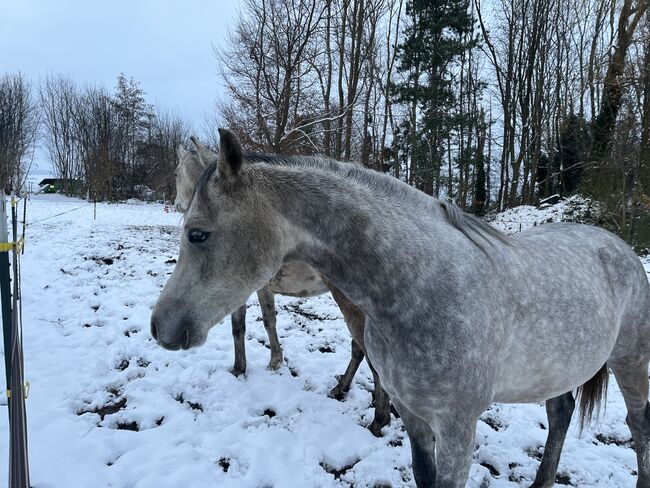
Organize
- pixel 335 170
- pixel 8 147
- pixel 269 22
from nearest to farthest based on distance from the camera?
pixel 335 170
pixel 269 22
pixel 8 147

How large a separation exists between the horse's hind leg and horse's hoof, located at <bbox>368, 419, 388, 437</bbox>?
165 centimetres

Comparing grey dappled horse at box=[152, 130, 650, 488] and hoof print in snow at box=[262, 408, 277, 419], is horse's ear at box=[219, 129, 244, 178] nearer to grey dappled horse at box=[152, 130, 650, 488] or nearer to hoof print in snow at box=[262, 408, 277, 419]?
grey dappled horse at box=[152, 130, 650, 488]

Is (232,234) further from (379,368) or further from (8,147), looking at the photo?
(8,147)

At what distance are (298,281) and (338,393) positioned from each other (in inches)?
50.8

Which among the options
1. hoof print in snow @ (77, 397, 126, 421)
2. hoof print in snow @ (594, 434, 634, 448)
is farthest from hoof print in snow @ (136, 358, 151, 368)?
hoof print in snow @ (594, 434, 634, 448)

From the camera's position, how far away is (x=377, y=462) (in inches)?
108

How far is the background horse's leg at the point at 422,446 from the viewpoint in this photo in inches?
78.2

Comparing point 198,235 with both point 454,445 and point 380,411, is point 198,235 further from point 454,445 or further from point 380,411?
point 380,411

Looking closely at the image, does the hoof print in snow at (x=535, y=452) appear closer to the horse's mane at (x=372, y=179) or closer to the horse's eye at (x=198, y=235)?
the horse's mane at (x=372, y=179)

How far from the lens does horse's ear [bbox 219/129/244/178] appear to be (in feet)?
4.54

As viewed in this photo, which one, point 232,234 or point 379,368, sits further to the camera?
point 379,368

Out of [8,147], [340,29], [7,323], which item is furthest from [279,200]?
[8,147]

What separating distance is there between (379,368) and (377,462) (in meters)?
1.41

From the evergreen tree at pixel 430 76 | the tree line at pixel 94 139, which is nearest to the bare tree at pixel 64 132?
the tree line at pixel 94 139
